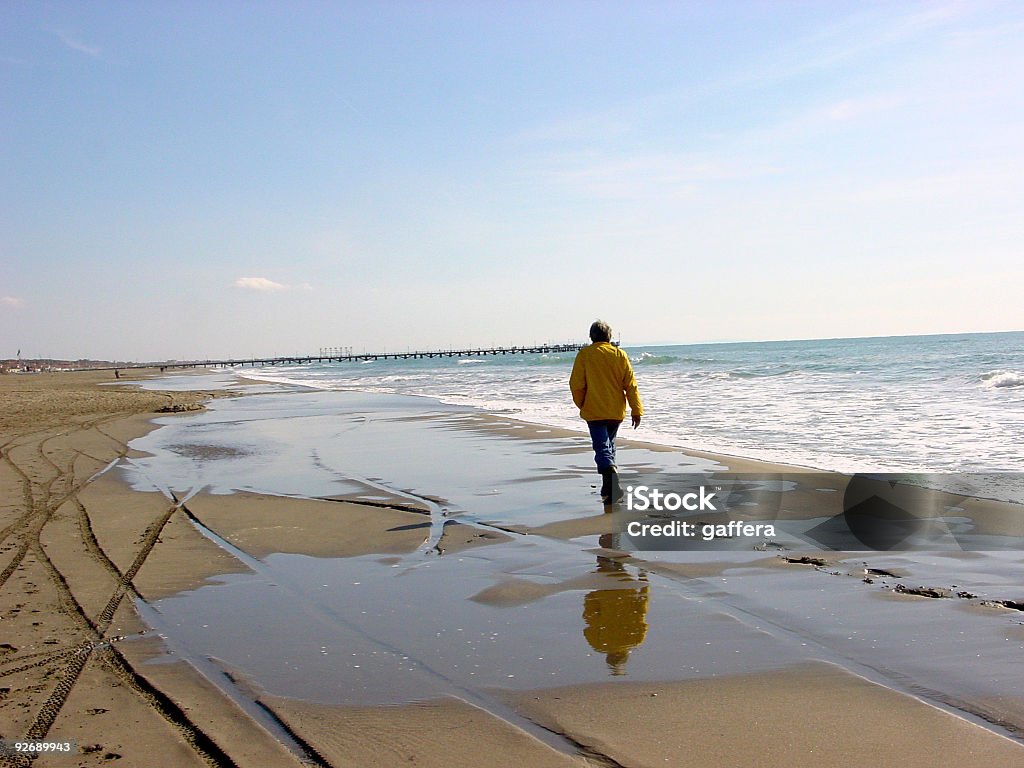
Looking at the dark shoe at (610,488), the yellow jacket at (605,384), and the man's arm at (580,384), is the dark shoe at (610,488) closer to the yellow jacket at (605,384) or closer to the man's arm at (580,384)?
the yellow jacket at (605,384)

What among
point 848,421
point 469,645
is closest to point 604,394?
point 469,645

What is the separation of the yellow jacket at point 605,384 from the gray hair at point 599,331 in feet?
0.20

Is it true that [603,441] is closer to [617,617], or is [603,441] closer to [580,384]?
[580,384]

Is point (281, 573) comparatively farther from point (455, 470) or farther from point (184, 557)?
point (455, 470)

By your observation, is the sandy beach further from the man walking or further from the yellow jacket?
the yellow jacket

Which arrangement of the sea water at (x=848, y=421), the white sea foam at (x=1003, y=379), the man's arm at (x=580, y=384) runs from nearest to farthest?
the man's arm at (x=580, y=384) → the sea water at (x=848, y=421) → the white sea foam at (x=1003, y=379)

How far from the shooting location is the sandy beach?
10.0 feet

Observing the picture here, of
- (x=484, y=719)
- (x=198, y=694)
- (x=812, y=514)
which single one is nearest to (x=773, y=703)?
(x=484, y=719)

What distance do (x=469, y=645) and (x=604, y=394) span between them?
453 centimetres

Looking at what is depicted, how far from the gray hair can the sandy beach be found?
1751mm

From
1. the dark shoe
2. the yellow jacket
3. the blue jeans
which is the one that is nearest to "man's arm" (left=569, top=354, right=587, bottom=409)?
the yellow jacket

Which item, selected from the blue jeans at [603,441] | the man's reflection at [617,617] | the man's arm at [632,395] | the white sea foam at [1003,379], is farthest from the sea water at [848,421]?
the man's reflection at [617,617]

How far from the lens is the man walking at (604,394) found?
27.2 feet

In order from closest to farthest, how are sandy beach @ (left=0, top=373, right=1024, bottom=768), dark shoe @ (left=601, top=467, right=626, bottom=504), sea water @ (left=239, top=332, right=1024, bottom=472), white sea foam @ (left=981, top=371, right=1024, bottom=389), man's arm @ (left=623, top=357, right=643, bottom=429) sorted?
sandy beach @ (left=0, top=373, right=1024, bottom=768), dark shoe @ (left=601, top=467, right=626, bottom=504), man's arm @ (left=623, top=357, right=643, bottom=429), sea water @ (left=239, top=332, right=1024, bottom=472), white sea foam @ (left=981, top=371, right=1024, bottom=389)
